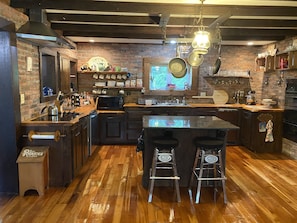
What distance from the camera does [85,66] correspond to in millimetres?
6418

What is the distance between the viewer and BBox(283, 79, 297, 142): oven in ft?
16.3

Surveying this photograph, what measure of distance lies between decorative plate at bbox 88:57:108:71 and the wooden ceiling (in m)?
0.54

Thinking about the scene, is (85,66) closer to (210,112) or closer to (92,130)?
(92,130)

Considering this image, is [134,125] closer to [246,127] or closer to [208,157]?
[246,127]

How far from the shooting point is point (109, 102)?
6.14m

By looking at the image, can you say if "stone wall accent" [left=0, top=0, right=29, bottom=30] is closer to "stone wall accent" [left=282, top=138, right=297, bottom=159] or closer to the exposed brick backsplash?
the exposed brick backsplash

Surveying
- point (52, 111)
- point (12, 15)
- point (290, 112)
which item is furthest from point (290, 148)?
point (12, 15)

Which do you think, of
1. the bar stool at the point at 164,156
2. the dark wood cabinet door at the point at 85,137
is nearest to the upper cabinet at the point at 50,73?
the dark wood cabinet door at the point at 85,137

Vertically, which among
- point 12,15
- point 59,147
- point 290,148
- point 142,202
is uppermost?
point 12,15

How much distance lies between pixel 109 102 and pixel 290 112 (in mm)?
3766

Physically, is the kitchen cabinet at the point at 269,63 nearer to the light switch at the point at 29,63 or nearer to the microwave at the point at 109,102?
the microwave at the point at 109,102

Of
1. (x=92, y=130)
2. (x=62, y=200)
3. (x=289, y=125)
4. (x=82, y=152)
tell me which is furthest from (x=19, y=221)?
(x=289, y=125)

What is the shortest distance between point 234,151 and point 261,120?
84cm

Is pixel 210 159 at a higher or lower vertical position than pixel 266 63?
lower
